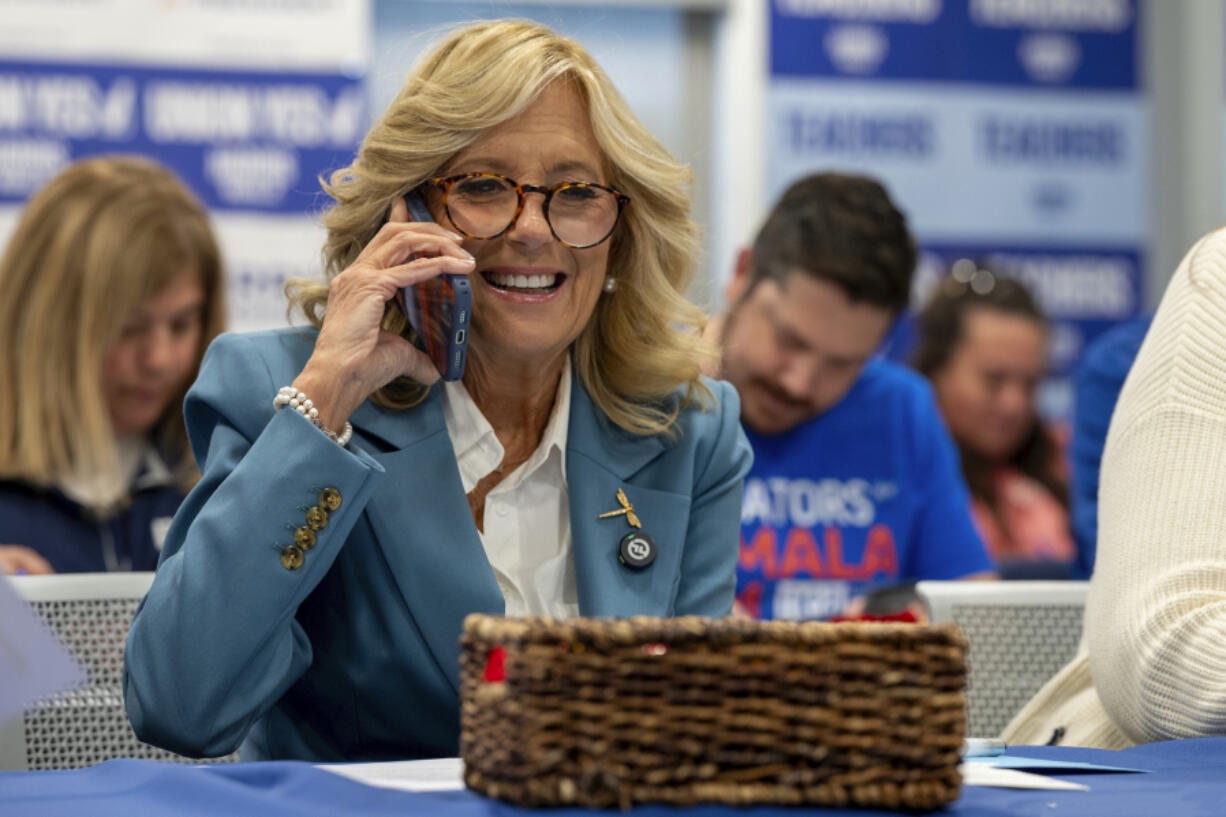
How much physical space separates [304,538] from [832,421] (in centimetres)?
216

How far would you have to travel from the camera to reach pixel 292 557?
163cm

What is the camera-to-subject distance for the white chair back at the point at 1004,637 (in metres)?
2.36

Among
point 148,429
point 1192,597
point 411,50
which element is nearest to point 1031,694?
point 1192,597

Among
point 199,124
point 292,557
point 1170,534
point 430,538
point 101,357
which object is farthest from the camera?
point 199,124

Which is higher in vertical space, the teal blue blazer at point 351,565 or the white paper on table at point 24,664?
the white paper on table at point 24,664

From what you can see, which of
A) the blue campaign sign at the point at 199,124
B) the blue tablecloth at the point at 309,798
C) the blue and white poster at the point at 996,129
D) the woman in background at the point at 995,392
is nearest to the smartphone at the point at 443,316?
the blue tablecloth at the point at 309,798

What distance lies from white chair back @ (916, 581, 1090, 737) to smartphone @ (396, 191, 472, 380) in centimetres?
91

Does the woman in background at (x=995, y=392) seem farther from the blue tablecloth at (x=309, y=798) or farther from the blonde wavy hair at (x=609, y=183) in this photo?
the blue tablecloth at (x=309, y=798)

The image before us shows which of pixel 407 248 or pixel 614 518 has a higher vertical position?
pixel 407 248

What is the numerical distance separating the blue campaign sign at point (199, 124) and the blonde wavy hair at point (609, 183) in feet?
8.83

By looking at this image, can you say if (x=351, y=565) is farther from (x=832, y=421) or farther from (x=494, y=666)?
(x=832, y=421)

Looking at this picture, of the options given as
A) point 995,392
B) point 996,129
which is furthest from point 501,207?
point 996,129

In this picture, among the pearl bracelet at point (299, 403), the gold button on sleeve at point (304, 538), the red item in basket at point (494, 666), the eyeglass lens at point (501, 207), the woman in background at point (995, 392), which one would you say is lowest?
the woman in background at point (995, 392)

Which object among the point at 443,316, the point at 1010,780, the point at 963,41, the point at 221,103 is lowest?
the point at 1010,780
